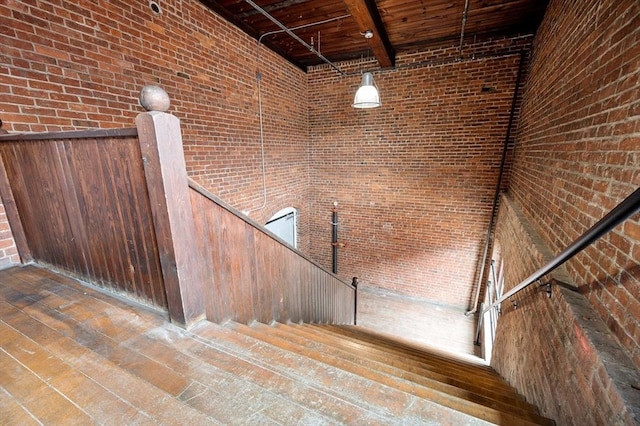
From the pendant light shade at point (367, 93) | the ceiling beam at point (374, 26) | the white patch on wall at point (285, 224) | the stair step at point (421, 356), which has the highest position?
the ceiling beam at point (374, 26)

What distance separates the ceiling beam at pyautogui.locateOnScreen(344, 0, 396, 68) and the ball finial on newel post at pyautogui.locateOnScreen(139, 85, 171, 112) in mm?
2515

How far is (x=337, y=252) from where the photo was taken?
20.1 ft

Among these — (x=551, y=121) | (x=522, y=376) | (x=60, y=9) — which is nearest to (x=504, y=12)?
(x=551, y=121)

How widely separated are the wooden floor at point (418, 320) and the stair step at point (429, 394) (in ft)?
11.2

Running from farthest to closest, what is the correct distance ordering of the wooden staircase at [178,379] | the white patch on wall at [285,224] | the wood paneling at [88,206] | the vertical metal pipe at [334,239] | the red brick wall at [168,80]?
the vertical metal pipe at [334,239] → the white patch on wall at [285,224] → the red brick wall at [168,80] → the wood paneling at [88,206] → the wooden staircase at [178,379]

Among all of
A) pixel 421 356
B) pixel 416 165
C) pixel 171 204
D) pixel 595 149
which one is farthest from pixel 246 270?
pixel 416 165

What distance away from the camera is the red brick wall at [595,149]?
3.45 ft

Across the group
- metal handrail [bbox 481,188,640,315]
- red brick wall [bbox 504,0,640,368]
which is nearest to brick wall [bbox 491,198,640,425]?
red brick wall [bbox 504,0,640,368]

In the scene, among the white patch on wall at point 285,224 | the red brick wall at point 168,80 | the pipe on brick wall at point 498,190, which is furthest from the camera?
the white patch on wall at point 285,224

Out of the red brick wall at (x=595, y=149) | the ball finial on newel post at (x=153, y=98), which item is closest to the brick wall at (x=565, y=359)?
the red brick wall at (x=595, y=149)

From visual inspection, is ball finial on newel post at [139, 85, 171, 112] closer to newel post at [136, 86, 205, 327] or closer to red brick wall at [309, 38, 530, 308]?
newel post at [136, 86, 205, 327]

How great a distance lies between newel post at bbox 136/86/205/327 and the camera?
4.06 feet

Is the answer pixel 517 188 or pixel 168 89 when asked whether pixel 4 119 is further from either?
pixel 517 188

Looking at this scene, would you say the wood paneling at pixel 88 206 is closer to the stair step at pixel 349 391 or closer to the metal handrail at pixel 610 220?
the stair step at pixel 349 391
